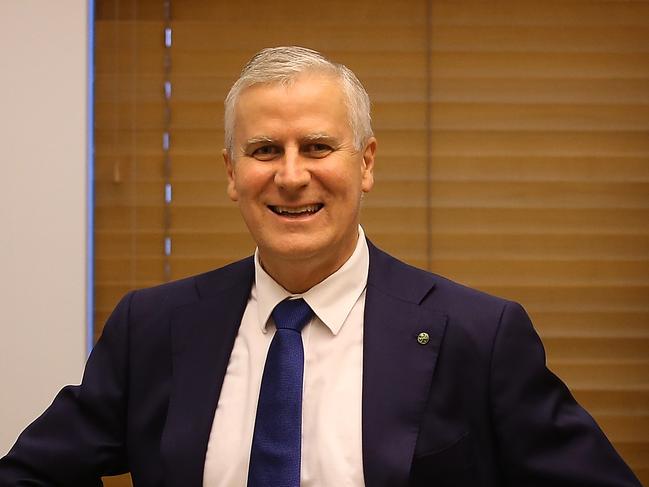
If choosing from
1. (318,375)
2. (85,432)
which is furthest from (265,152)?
(85,432)

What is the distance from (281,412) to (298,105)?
1.49ft

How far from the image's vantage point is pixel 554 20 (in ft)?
8.11

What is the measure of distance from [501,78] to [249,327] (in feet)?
4.04

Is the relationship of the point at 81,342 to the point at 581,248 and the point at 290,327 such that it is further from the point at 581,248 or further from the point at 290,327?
the point at 581,248

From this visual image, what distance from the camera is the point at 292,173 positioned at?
4.59ft

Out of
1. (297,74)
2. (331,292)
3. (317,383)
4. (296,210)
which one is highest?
(297,74)

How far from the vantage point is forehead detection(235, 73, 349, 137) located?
1413 mm

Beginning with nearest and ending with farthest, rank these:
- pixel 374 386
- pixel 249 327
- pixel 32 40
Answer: pixel 374 386, pixel 249 327, pixel 32 40

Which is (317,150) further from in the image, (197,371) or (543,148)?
(543,148)

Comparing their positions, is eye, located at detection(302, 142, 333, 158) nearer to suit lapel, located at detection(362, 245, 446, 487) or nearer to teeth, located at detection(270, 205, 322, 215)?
teeth, located at detection(270, 205, 322, 215)

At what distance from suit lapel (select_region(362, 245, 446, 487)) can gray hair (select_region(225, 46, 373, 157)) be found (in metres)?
0.24

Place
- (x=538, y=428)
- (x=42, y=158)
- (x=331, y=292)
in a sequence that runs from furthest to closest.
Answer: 1. (x=42, y=158)
2. (x=331, y=292)
3. (x=538, y=428)

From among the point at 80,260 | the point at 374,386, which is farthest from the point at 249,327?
the point at 80,260

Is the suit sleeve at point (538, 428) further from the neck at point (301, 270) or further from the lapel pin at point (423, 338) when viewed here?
the neck at point (301, 270)
